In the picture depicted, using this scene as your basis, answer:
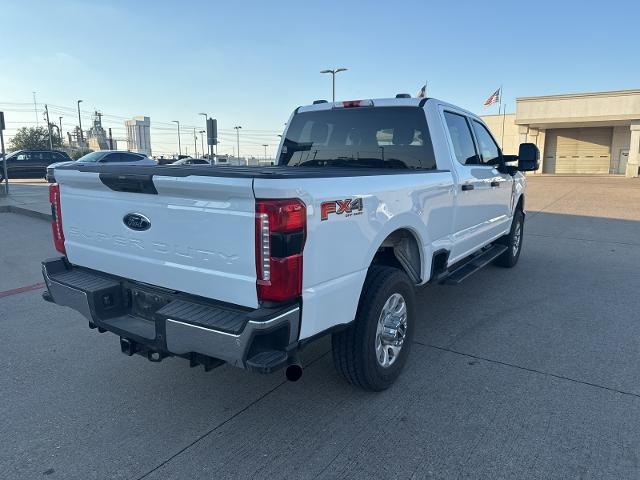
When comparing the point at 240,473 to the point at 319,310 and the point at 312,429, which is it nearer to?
the point at 312,429

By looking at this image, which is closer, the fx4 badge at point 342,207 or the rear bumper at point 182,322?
the rear bumper at point 182,322

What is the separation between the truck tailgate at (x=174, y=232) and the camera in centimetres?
240

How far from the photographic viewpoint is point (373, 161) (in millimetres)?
4484

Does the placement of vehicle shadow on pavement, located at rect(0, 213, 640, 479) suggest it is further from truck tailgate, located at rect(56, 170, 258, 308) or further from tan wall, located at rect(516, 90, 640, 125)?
tan wall, located at rect(516, 90, 640, 125)

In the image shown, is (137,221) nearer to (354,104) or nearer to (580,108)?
(354,104)

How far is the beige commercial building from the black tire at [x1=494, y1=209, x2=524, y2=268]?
31189 millimetres

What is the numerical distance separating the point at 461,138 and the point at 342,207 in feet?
8.79

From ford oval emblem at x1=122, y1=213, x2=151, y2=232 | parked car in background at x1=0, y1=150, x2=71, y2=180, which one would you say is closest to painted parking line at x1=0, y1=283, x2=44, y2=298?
ford oval emblem at x1=122, y1=213, x2=151, y2=232

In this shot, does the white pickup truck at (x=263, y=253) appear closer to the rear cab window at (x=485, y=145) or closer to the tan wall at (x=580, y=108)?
the rear cab window at (x=485, y=145)

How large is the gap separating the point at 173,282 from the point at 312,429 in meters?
1.23

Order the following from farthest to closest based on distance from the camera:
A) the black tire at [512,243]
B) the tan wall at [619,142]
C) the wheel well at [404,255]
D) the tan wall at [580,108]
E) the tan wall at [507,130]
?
the tan wall at [507,130] → the tan wall at [619,142] → the tan wall at [580,108] → the black tire at [512,243] → the wheel well at [404,255]

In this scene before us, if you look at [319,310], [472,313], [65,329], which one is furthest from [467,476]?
[65,329]

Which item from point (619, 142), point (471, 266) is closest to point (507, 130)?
point (619, 142)

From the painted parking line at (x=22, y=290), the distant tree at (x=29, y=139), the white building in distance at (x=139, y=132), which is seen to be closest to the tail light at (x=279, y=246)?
the painted parking line at (x=22, y=290)
